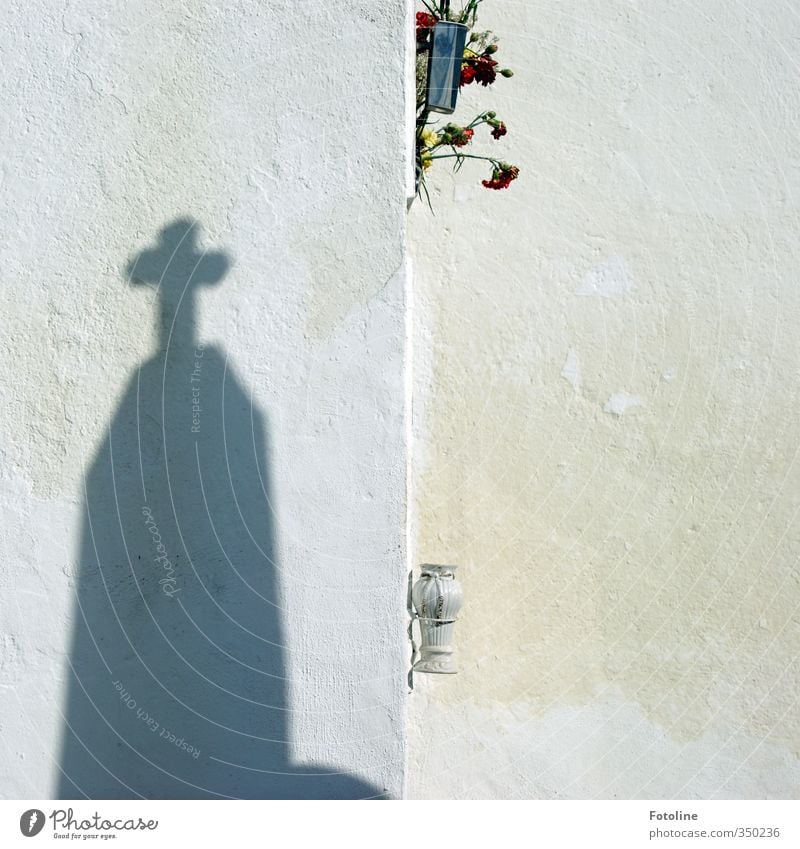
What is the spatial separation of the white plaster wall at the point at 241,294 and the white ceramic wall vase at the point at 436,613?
0.50ft

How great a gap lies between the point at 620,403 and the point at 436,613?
3.55ft

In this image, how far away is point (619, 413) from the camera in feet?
12.7

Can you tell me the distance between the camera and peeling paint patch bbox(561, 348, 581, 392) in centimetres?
391

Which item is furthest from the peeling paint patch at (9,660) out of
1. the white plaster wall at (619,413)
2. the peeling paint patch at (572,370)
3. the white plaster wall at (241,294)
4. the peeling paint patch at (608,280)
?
the peeling paint patch at (608,280)

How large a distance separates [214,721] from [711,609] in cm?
171

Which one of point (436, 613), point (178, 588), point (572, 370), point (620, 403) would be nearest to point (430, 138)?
point (572, 370)

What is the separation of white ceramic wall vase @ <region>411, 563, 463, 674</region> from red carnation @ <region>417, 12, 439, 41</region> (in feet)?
5.72

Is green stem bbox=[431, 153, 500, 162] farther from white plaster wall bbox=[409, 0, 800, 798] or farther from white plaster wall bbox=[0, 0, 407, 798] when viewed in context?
white plaster wall bbox=[0, 0, 407, 798]

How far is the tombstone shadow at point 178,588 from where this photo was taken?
10.6ft

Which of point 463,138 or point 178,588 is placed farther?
point 463,138

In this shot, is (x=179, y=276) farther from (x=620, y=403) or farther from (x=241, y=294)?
(x=620, y=403)

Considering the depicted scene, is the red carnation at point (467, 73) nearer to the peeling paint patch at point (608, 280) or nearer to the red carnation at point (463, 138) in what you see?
the red carnation at point (463, 138)

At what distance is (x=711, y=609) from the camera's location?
3.80 metres

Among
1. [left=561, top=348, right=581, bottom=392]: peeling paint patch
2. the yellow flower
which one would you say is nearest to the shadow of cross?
the yellow flower
